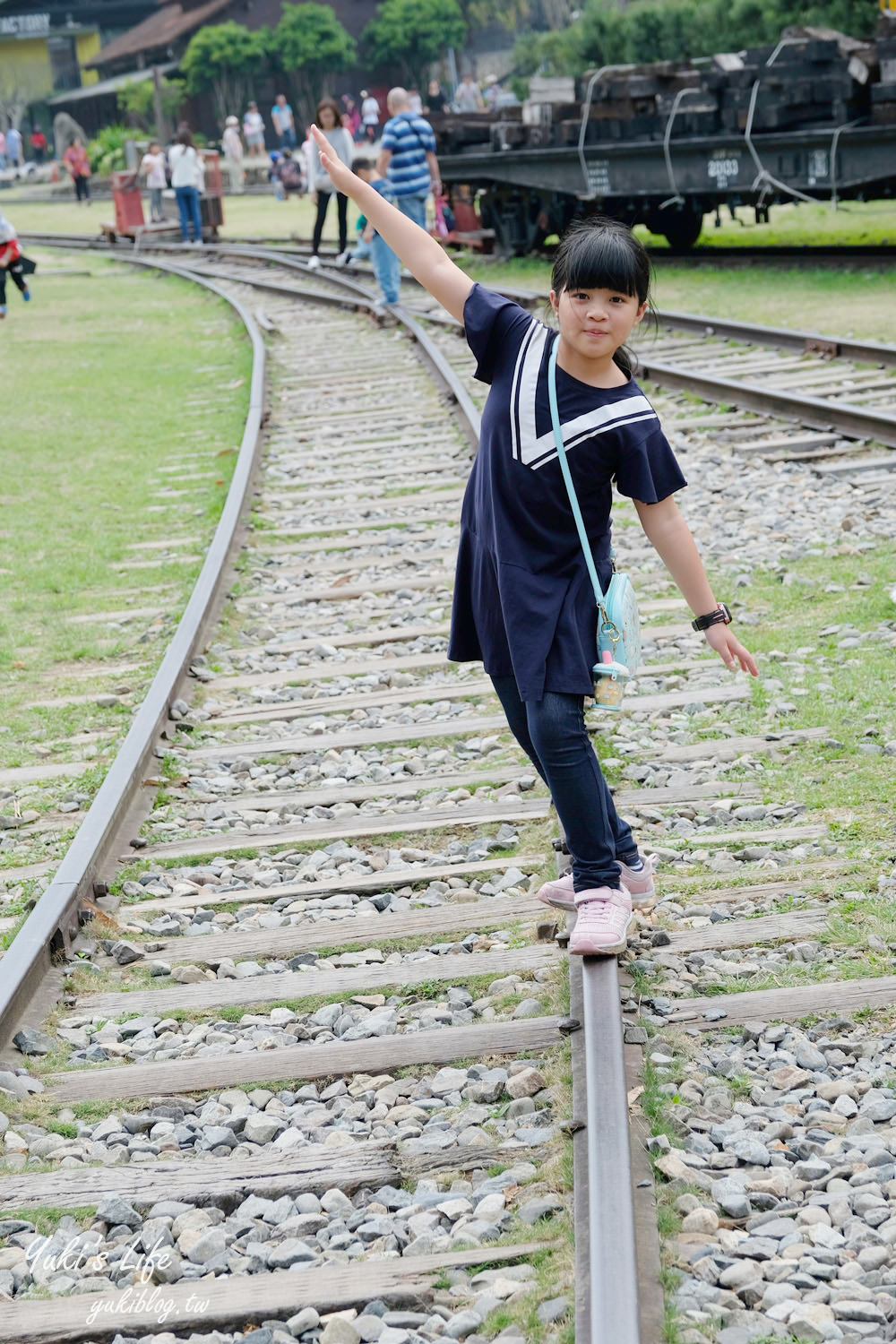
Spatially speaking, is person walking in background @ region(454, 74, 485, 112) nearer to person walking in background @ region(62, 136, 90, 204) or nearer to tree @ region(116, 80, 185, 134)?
person walking in background @ region(62, 136, 90, 204)

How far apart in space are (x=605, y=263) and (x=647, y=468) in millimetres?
398

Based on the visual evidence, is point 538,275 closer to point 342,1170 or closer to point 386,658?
point 386,658

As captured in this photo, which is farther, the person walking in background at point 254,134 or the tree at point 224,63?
the tree at point 224,63

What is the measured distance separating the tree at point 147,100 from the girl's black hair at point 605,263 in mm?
55671

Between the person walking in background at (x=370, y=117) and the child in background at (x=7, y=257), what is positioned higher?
the person walking in background at (x=370, y=117)

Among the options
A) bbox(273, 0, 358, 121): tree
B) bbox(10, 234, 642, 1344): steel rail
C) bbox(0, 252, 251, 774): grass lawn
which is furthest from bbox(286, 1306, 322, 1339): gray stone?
bbox(273, 0, 358, 121): tree

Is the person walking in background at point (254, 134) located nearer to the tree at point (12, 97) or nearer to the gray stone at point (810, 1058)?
the tree at point (12, 97)

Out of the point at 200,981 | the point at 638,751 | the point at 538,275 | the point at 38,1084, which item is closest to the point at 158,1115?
the point at 38,1084

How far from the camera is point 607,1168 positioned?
97.1 inches

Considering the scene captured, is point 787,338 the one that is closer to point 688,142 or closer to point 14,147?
point 688,142

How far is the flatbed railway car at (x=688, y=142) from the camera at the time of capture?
1445 cm

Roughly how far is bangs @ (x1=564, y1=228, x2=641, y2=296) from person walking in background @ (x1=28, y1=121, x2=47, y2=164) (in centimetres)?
6816

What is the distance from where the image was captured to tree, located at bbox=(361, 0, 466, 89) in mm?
61438

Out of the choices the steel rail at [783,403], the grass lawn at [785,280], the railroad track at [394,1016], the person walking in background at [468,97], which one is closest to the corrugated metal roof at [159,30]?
the person walking in background at [468,97]
